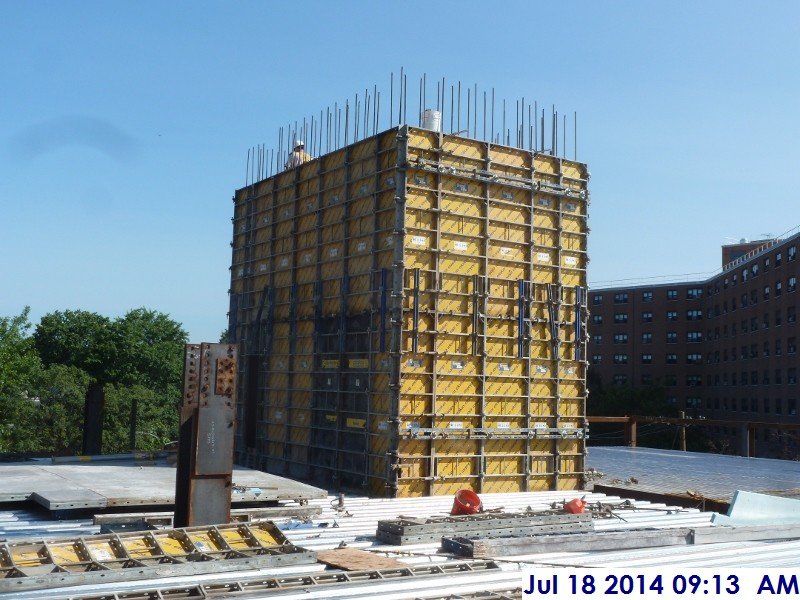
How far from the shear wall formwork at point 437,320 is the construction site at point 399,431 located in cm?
6

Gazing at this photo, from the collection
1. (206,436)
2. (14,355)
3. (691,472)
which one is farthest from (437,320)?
(14,355)

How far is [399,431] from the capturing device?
20203 mm

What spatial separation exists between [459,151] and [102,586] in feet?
47.6

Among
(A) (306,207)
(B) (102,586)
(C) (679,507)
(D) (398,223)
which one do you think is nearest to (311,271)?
(A) (306,207)

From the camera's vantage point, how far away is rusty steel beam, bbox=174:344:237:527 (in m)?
13.3

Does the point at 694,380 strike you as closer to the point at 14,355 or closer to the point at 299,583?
the point at 14,355

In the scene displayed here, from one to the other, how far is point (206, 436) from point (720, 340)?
308ft

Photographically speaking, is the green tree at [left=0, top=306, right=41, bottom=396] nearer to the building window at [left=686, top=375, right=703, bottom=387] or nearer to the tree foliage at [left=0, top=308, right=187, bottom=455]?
the tree foliage at [left=0, top=308, right=187, bottom=455]

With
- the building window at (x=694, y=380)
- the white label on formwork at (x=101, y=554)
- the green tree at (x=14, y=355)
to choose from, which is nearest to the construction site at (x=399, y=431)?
the white label on formwork at (x=101, y=554)

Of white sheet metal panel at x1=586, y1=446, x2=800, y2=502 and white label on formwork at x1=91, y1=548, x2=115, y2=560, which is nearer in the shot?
white label on formwork at x1=91, y1=548, x2=115, y2=560

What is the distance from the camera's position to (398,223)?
2067 centimetres

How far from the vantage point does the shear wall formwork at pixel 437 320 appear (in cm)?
2075

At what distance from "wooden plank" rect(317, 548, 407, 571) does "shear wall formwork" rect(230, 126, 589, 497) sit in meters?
7.69

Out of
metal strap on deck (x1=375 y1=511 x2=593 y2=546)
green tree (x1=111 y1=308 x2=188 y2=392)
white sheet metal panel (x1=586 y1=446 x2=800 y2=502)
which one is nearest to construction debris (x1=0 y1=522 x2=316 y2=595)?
metal strap on deck (x1=375 y1=511 x2=593 y2=546)
